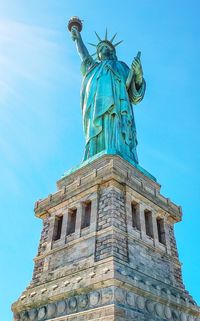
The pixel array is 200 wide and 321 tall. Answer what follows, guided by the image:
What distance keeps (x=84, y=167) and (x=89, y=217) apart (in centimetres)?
306

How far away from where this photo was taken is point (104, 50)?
2566 cm

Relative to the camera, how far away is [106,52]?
25594 mm

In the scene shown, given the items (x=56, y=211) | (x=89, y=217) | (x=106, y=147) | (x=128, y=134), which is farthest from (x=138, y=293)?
(x=128, y=134)

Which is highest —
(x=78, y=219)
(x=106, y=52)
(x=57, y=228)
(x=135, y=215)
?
(x=106, y=52)

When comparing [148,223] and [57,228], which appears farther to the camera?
[57,228]

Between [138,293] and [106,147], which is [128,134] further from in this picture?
[138,293]

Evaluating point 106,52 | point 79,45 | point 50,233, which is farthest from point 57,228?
point 79,45

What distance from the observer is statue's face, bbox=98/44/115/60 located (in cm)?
2527

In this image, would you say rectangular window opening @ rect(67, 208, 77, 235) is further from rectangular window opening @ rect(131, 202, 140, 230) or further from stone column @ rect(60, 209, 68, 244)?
rectangular window opening @ rect(131, 202, 140, 230)

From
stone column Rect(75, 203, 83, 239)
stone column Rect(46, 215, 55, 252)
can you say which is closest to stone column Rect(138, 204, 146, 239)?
stone column Rect(75, 203, 83, 239)

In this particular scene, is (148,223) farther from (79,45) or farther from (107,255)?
(79,45)

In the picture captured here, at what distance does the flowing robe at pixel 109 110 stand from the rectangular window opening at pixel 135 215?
280 cm

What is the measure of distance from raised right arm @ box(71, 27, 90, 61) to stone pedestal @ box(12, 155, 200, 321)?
1143cm

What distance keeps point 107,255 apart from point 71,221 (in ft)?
12.6
